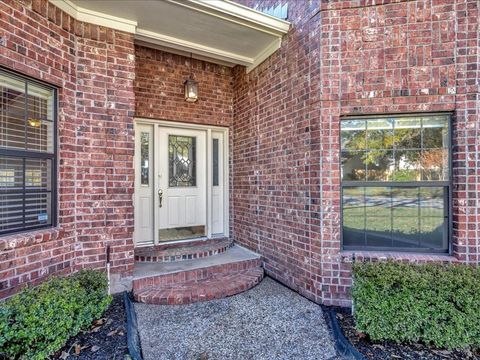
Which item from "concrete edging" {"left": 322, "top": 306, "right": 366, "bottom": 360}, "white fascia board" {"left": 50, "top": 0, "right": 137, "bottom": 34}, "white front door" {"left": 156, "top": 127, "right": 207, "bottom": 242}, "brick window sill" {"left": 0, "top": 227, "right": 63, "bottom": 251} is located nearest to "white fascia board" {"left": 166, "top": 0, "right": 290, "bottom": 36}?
"white fascia board" {"left": 50, "top": 0, "right": 137, "bottom": 34}

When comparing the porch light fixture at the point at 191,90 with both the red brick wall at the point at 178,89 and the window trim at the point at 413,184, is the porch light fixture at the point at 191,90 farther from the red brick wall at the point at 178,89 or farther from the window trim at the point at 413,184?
the window trim at the point at 413,184

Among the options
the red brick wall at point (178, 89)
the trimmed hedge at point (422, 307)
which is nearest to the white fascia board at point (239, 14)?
the red brick wall at point (178, 89)

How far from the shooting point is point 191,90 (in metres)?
4.60

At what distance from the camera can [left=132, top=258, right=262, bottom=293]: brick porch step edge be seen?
3.41 m

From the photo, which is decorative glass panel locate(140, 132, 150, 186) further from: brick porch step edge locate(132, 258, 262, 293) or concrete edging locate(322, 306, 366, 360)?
concrete edging locate(322, 306, 366, 360)

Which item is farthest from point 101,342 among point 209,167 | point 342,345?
point 209,167

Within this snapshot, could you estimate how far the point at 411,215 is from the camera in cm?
320

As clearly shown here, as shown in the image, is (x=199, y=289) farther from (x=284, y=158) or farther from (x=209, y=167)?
(x=209, y=167)

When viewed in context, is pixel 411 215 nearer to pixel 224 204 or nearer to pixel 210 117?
Result: pixel 224 204

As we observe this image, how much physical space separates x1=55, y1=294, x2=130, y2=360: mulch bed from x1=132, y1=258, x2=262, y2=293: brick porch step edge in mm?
575

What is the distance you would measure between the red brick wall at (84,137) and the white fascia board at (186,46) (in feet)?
1.11

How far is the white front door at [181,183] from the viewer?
4746 mm

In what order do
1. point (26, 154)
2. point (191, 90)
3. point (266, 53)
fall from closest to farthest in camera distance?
1. point (26, 154)
2. point (266, 53)
3. point (191, 90)

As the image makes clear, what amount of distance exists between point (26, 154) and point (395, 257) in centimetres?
414
